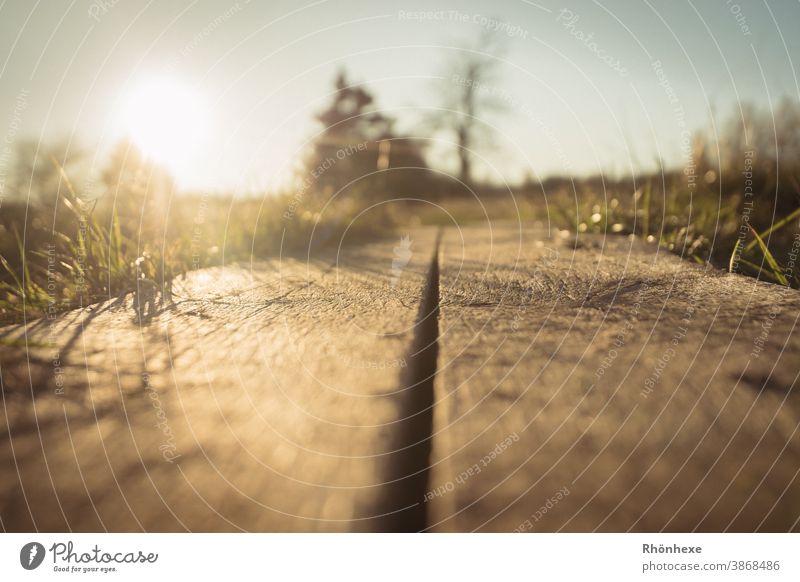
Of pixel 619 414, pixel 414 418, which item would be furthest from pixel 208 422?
pixel 619 414

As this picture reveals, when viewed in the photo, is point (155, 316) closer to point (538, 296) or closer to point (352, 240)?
point (538, 296)

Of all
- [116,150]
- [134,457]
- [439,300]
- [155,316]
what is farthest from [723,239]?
[116,150]

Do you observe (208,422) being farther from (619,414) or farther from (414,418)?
(619,414)

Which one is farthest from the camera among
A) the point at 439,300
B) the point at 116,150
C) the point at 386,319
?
the point at 116,150

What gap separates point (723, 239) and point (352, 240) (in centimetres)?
182

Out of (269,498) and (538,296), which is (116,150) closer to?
(538,296)

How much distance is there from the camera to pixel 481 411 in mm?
596

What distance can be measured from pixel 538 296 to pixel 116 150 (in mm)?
3197

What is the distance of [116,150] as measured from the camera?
3.32 m

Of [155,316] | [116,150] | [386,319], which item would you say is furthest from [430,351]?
[116,150]

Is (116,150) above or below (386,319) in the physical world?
above
